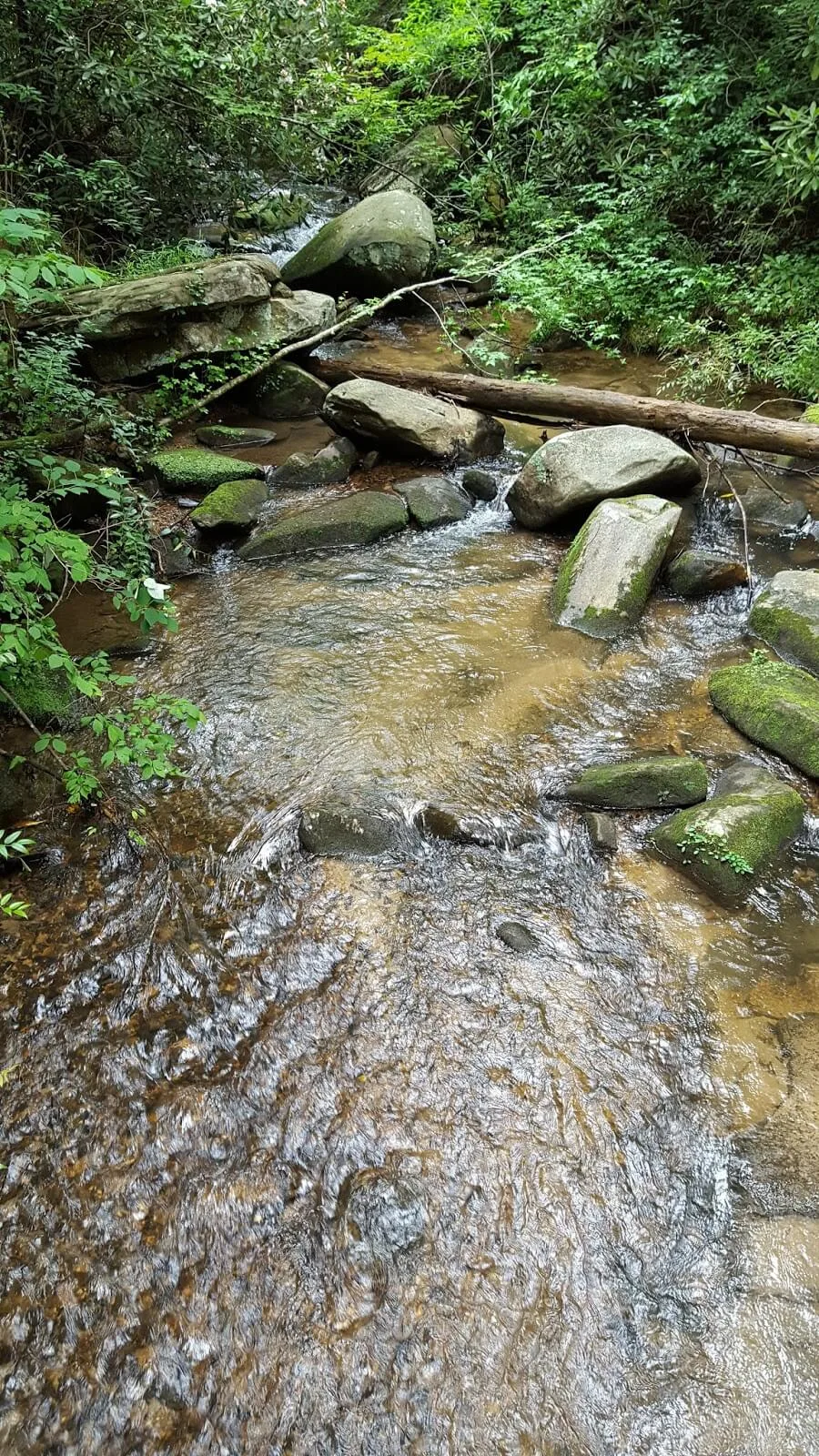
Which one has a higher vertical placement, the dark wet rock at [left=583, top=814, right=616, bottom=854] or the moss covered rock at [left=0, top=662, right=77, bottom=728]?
the moss covered rock at [left=0, top=662, right=77, bottom=728]

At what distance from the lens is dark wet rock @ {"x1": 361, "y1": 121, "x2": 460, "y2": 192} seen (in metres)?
12.5

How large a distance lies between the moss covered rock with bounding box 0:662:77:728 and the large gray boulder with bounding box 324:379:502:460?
4.33 meters

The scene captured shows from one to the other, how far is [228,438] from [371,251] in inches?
178

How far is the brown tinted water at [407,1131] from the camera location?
6.71ft

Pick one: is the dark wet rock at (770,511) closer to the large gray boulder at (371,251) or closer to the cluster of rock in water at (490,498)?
the cluster of rock in water at (490,498)

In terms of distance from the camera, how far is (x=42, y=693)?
157 inches

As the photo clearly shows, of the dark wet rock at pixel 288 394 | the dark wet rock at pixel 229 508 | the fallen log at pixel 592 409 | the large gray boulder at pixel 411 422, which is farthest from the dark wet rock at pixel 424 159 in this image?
the dark wet rock at pixel 229 508

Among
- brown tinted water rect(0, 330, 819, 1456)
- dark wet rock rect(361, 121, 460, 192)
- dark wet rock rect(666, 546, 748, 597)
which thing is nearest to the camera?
brown tinted water rect(0, 330, 819, 1456)

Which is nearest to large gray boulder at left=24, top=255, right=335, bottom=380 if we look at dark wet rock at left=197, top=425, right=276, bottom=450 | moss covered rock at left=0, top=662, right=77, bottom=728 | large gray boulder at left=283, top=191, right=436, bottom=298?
dark wet rock at left=197, top=425, right=276, bottom=450

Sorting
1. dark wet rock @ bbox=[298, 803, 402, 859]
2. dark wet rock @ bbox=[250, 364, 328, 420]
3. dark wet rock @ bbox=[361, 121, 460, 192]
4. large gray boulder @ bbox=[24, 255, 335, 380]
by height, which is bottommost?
dark wet rock @ bbox=[298, 803, 402, 859]

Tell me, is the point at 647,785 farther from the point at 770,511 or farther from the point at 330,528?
the point at 770,511

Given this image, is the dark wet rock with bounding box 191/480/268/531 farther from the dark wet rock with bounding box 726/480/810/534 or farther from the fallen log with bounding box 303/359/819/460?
the dark wet rock with bounding box 726/480/810/534

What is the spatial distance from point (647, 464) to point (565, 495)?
69 centimetres

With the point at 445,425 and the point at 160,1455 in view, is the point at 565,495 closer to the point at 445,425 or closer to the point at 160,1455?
the point at 445,425
